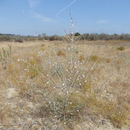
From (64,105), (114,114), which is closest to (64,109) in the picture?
(64,105)

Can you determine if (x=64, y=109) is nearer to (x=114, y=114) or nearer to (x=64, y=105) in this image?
(x=64, y=105)

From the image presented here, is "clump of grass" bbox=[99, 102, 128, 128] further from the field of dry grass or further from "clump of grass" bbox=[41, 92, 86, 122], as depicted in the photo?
"clump of grass" bbox=[41, 92, 86, 122]

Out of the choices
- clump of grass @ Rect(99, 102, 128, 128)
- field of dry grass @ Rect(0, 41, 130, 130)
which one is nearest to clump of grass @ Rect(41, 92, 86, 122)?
field of dry grass @ Rect(0, 41, 130, 130)

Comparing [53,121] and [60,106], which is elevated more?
[60,106]

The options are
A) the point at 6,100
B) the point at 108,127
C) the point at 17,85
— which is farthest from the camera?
the point at 17,85

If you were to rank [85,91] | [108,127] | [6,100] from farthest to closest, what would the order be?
[85,91]
[6,100]
[108,127]

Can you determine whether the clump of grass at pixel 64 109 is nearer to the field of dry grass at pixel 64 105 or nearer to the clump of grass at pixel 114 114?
the field of dry grass at pixel 64 105

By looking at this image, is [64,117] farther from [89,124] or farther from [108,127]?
[108,127]

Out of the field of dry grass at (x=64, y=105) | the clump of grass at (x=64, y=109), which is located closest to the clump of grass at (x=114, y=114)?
the field of dry grass at (x=64, y=105)

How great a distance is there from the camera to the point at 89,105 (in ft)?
5.43

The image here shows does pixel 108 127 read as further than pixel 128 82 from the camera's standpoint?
No

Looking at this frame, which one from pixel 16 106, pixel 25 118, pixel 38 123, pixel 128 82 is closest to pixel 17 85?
pixel 16 106

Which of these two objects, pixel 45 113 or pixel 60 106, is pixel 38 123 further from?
pixel 60 106

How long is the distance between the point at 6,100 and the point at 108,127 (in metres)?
1.39
